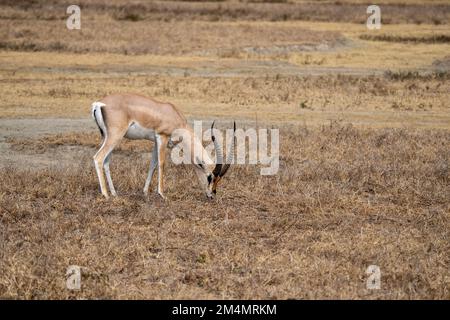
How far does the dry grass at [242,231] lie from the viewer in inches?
283

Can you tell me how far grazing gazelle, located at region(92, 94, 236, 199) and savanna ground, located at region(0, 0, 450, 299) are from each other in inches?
15.4

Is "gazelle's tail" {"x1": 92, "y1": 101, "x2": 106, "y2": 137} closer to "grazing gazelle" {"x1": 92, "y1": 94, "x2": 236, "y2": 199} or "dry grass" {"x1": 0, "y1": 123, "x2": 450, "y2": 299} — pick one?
"grazing gazelle" {"x1": 92, "y1": 94, "x2": 236, "y2": 199}

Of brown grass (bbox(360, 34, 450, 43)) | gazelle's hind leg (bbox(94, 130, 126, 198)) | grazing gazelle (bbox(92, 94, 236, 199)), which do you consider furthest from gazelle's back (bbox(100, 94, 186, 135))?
brown grass (bbox(360, 34, 450, 43))

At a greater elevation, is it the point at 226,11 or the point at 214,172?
the point at 226,11

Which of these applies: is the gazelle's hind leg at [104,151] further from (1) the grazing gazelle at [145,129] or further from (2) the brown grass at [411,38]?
(2) the brown grass at [411,38]

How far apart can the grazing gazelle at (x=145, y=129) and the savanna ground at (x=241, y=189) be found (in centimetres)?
39

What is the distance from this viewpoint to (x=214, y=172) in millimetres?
10234

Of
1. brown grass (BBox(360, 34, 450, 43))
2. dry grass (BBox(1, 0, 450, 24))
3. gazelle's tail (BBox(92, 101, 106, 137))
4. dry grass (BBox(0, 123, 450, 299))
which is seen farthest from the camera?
dry grass (BBox(1, 0, 450, 24))

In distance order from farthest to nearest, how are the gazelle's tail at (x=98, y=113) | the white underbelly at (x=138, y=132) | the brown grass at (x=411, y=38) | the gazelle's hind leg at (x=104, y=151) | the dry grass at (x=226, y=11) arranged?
the dry grass at (x=226, y=11) → the brown grass at (x=411, y=38) → the white underbelly at (x=138, y=132) → the gazelle's hind leg at (x=104, y=151) → the gazelle's tail at (x=98, y=113)

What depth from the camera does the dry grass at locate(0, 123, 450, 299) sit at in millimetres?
7184

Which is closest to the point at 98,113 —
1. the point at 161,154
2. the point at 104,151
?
the point at 104,151

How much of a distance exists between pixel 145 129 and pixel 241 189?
1.82 meters

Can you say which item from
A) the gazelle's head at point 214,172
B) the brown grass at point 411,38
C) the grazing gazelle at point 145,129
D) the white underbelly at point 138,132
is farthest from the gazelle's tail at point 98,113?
the brown grass at point 411,38

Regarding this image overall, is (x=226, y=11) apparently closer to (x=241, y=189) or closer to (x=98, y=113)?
(x=241, y=189)
